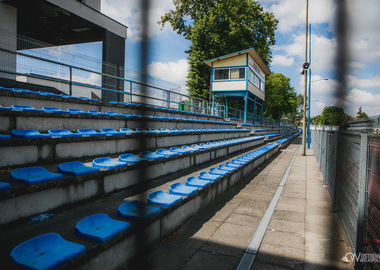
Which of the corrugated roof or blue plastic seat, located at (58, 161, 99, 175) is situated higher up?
the corrugated roof

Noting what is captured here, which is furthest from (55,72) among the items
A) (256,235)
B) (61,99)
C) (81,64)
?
(256,235)

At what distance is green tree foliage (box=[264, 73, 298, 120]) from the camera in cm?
3199

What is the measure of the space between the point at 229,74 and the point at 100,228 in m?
17.3

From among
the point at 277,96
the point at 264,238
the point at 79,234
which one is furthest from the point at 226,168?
the point at 277,96

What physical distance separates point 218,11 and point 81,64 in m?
20.5

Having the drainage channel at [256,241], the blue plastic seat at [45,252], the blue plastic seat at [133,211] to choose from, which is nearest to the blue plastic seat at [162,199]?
the blue plastic seat at [133,211]

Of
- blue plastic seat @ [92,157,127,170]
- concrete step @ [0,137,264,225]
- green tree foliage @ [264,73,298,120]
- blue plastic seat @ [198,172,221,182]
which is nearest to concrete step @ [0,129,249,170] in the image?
concrete step @ [0,137,264,225]

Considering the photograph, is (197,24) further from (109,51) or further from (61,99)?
(61,99)

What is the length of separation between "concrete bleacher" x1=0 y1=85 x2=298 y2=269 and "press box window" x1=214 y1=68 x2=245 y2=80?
13164mm

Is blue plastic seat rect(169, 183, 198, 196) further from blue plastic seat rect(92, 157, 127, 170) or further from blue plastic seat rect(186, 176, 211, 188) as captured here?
blue plastic seat rect(92, 157, 127, 170)

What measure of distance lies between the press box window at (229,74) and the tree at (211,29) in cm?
530

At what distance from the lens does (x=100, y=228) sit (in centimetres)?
193

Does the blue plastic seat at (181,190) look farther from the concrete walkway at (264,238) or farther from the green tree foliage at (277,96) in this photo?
the green tree foliage at (277,96)

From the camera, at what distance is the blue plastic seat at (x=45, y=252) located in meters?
1.34
